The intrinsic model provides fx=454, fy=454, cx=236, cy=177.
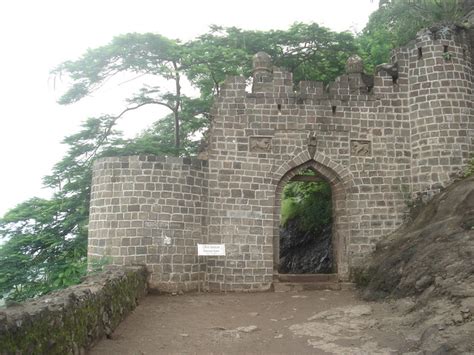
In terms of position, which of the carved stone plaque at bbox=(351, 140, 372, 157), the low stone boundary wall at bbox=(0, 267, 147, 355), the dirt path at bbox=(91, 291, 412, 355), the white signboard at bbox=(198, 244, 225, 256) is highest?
the carved stone plaque at bbox=(351, 140, 372, 157)

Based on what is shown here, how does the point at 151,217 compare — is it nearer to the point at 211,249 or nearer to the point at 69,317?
the point at 211,249

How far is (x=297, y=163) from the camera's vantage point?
1309cm

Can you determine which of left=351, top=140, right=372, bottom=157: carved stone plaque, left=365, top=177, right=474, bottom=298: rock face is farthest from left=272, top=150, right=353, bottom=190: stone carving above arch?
left=365, top=177, right=474, bottom=298: rock face

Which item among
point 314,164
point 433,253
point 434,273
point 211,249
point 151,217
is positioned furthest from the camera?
point 314,164

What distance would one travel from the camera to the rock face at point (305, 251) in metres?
17.5

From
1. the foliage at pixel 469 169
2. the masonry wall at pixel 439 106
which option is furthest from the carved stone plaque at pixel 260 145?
the foliage at pixel 469 169

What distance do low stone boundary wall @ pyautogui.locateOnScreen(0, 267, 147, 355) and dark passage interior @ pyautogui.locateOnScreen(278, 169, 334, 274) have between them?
32.6ft

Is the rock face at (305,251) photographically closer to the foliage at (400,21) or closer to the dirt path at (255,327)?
the dirt path at (255,327)

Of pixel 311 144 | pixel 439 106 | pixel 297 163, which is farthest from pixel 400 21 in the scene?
pixel 297 163

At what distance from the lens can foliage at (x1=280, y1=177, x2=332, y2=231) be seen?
59.4 ft

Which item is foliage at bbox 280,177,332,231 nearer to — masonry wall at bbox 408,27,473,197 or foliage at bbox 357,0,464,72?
masonry wall at bbox 408,27,473,197

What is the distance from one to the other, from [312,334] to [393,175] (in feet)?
22.1

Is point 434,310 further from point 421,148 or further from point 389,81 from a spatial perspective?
point 389,81

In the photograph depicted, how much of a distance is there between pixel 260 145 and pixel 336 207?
9.49 feet
